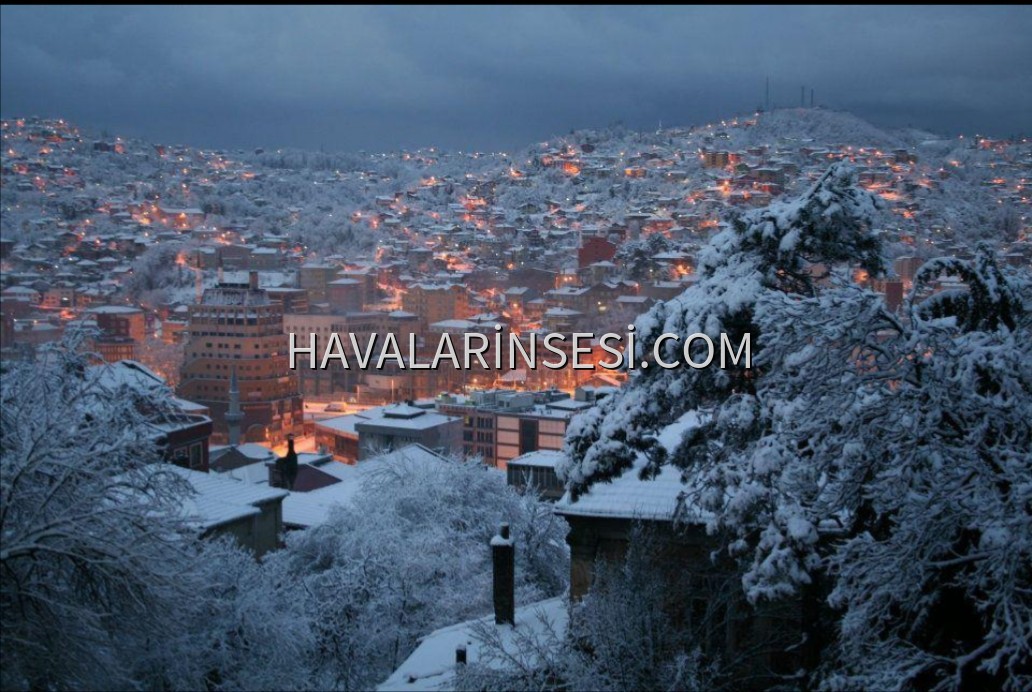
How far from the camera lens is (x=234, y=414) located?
71.2ft

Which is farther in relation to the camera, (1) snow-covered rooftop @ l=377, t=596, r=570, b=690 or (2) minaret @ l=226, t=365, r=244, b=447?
(2) minaret @ l=226, t=365, r=244, b=447

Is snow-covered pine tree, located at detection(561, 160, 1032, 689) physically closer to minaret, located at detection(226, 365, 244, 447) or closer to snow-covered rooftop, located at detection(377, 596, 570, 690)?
snow-covered rooftop, located at detection(377, 596, 570, 690)

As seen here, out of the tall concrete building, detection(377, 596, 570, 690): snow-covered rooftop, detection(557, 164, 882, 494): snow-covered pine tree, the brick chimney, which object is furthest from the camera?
the tall concrete building

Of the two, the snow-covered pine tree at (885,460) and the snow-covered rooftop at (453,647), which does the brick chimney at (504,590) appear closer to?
the snow-covered rooftop at (453,647)

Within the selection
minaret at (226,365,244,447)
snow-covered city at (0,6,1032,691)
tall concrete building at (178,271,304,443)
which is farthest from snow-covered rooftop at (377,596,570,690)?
tall concrete building at (178,271,304,443)

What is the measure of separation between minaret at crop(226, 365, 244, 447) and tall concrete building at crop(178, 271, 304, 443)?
0.07 m

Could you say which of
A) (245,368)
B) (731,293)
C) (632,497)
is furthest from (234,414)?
(731,293)

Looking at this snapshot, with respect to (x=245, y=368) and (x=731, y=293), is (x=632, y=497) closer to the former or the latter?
(x=731, y=293)

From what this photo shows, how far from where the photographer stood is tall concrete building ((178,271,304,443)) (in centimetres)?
2325

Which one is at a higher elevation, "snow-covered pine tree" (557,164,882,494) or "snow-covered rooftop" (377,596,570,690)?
"snow-covered pine tree" (557,164,882,494)

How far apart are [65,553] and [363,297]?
34541 mm

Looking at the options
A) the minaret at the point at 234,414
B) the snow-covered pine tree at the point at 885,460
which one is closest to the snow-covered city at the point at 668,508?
the snow-covered pine tree at the point at 885,460

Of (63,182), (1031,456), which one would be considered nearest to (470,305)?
(63,182)

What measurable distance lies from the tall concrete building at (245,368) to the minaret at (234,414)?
72mm
